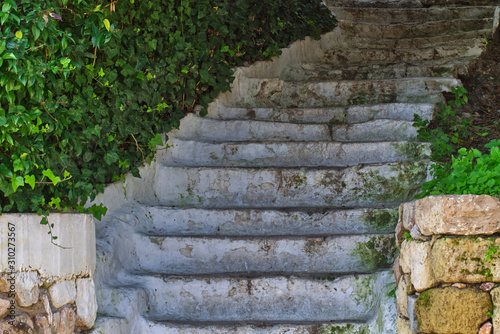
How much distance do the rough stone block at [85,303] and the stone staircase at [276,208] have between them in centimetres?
10

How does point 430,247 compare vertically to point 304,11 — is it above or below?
below

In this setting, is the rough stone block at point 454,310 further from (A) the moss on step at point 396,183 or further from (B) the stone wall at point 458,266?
(A) the moss on step at point 396,183

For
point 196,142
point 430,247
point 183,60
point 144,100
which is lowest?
point 430,247

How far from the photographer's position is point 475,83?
5.19 metres

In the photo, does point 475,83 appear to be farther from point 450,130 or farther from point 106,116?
point 106,116

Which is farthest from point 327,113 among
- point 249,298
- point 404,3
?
point 404,3

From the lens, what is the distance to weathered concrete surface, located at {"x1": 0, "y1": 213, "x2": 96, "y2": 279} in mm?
2496

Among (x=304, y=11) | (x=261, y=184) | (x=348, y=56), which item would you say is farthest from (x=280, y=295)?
(x=304, y=11)

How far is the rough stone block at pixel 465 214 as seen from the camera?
7.83ft

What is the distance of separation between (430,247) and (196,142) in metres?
2.21

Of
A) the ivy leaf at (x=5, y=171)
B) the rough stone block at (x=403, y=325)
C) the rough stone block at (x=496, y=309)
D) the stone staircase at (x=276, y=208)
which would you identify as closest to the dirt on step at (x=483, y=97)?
the stone staircase at (x=276, y=208)

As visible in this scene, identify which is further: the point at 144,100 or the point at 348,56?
the point at 348,56

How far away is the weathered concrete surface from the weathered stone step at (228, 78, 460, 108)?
248cm

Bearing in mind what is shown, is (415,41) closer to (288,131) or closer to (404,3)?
(404,3)
